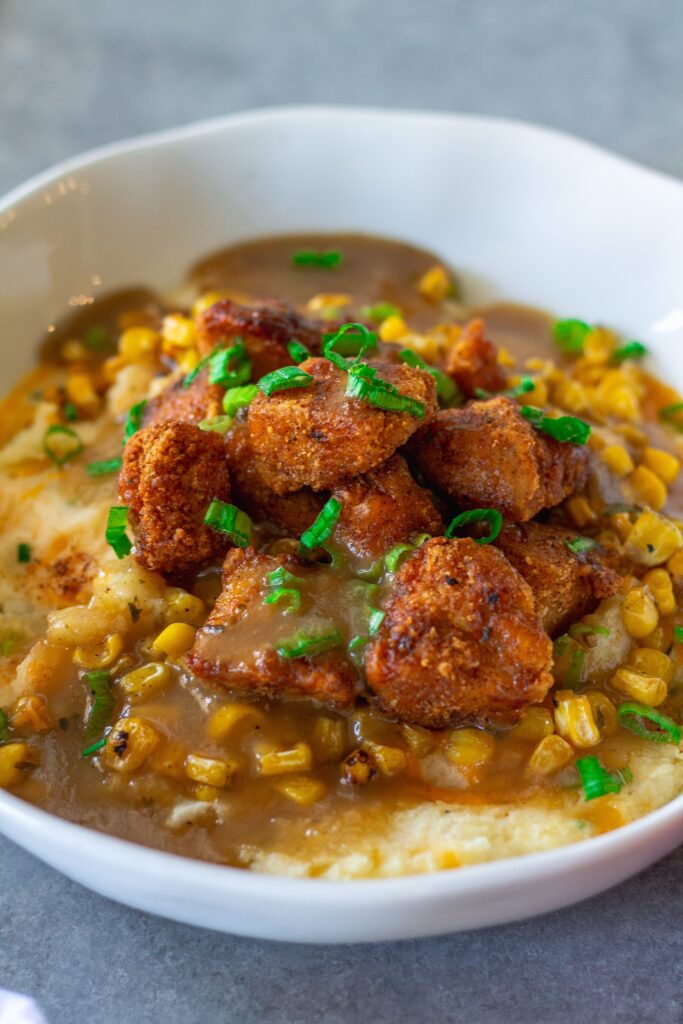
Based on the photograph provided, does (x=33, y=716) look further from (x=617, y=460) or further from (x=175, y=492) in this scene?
(x=617, y=460)

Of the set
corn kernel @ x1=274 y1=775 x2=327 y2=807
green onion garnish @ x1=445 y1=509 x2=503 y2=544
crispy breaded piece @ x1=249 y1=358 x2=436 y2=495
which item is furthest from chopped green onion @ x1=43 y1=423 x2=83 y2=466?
corn kernel @ x1=274 y1=775 x2=327 y2=807

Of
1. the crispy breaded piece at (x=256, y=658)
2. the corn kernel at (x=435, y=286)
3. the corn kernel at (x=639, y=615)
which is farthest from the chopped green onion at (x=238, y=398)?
the corn kernel at (x=435, y=286)

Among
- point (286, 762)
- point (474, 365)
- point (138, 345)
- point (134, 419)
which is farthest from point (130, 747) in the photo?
point (138, 345)

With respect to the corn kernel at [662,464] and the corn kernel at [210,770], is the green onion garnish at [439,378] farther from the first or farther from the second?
the corn kernel at [210,770]

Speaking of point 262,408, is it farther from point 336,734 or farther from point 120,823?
point 120,823

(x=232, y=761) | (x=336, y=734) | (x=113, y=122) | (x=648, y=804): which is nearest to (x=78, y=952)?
(x=232, y=761)

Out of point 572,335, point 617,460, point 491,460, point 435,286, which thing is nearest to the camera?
point 491,460
